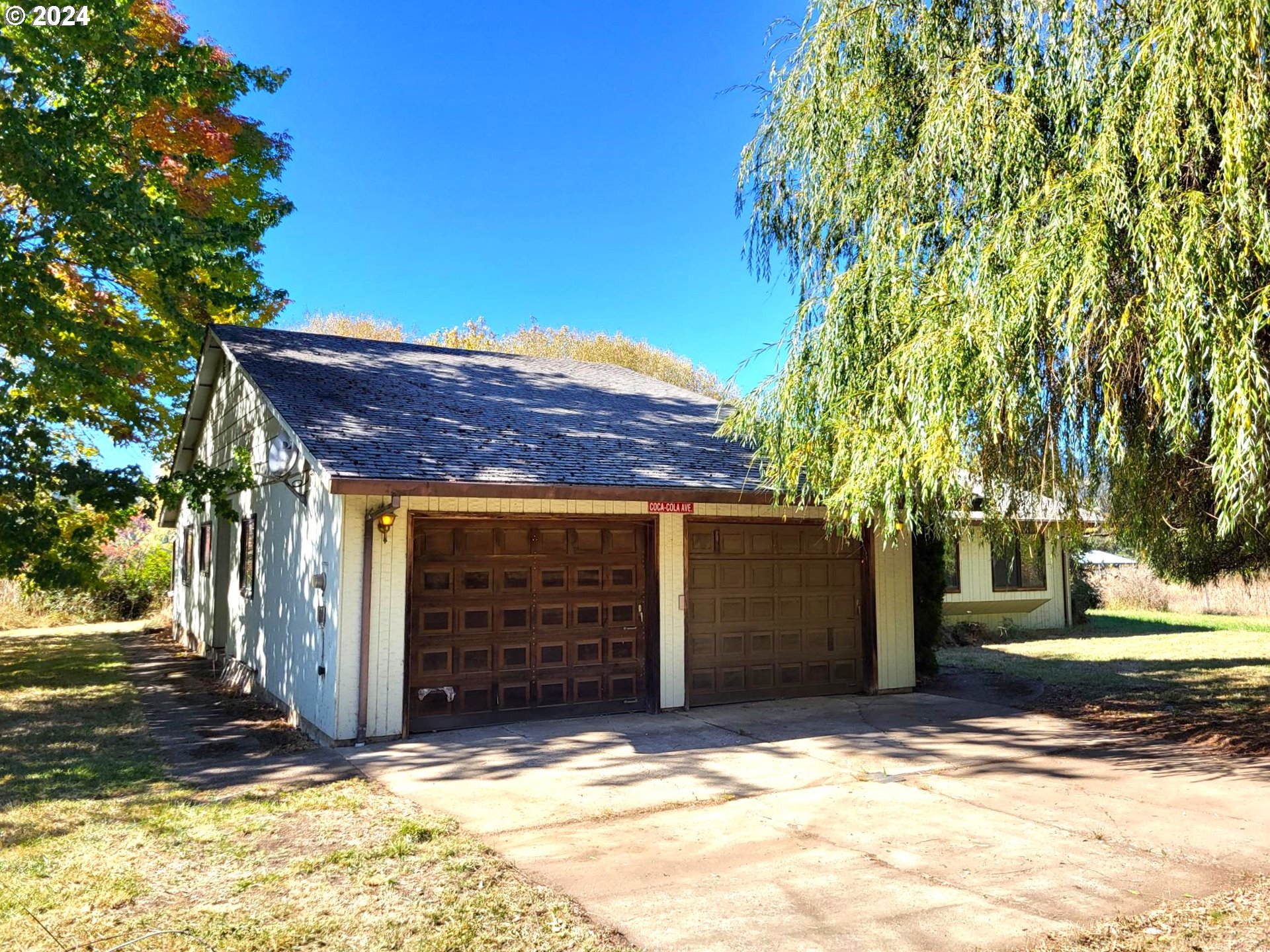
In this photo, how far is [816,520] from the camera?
9992 mm

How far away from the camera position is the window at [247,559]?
10.9 meters

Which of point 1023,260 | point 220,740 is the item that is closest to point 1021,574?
point 1023,260

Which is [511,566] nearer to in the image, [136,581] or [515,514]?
[515,514]

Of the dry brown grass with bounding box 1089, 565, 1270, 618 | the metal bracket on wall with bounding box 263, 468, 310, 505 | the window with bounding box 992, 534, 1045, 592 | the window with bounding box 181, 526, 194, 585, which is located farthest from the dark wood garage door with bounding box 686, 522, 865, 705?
the dry brown grass with bounding box 1089, 565, 1270, 618

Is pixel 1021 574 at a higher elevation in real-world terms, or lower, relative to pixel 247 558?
lower

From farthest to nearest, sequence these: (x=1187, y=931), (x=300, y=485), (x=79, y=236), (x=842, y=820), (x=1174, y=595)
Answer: (x=1174, y=595)
(x=79, y=236)
(x=300, y=485)
(x=842, y=820)
(x=1187, y=931)

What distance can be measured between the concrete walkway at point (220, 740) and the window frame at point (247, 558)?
1.32 metres

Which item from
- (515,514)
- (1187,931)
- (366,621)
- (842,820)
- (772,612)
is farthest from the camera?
(772,612)

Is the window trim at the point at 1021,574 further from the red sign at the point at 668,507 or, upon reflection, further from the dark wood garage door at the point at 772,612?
the red sign at the point at 668,507

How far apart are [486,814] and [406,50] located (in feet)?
48.9

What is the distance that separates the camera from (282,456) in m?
9.02

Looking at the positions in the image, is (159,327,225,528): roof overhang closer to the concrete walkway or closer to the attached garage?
the attached garage

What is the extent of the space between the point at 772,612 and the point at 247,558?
6962 mm

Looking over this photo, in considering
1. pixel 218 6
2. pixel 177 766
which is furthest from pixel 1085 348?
pixel 218 6
